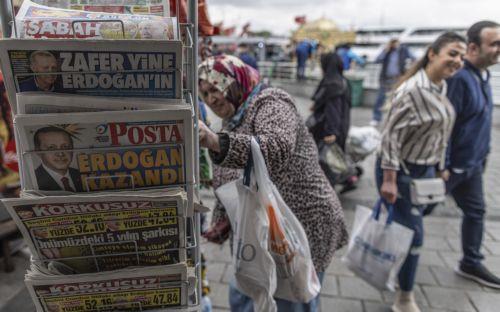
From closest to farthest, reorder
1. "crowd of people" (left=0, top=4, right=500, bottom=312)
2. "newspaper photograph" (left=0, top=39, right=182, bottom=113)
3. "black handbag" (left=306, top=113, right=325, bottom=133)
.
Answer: "newspaper photograph" (left=0, top=39, right=182, bottom=113)
"crowd of people" (left=0, top=4, right=500, bottom=312)
"black handbag" (left=306, top=113, right=325, bottom=133)

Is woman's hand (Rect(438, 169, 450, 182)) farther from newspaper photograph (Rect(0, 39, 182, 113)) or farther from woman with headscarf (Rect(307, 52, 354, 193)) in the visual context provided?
newspaper photograph (Rect(0, 39, 182, 113))

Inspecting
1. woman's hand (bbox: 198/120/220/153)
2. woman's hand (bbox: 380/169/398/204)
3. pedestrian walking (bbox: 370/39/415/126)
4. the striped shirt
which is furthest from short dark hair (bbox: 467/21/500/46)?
pedestrian walking (bbox: 370/39/415/126)

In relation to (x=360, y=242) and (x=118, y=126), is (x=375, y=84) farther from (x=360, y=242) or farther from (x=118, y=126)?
(x=118, y=126)

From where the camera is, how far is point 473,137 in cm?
259

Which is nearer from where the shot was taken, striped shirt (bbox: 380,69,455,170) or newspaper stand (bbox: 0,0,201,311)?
newspaper stand (bbox: 0,0,201,311)

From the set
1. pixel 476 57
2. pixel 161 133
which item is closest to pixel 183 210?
pixel 161 133

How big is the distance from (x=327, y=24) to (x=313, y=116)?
1129 cm

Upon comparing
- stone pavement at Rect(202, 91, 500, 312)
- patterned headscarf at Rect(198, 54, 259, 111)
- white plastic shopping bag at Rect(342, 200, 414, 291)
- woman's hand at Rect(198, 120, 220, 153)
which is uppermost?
patterned headscarf at Rect(198, 54, 259, 111)

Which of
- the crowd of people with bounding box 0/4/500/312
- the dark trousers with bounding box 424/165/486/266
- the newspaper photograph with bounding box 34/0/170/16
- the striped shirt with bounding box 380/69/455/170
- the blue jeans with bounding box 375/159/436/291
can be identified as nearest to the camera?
the newspaper photograph with bounding box 34/0/170/16

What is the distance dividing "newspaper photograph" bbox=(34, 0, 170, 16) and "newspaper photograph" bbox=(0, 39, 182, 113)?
14 centimetres

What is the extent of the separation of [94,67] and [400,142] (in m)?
1.99

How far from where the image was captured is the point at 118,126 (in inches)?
32.0

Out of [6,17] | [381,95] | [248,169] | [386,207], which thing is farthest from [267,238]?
[381,95]

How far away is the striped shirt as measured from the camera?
2.25 meters
